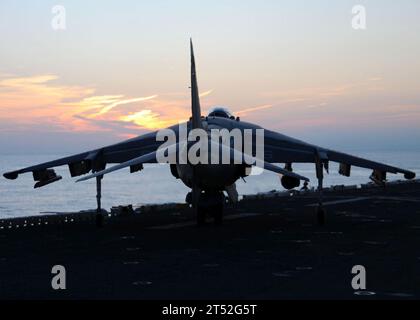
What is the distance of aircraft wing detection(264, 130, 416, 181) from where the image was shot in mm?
33375

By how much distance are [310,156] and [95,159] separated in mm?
11590

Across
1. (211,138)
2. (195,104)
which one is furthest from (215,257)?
(195,104)

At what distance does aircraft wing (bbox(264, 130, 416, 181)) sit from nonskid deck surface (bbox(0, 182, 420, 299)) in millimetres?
2876

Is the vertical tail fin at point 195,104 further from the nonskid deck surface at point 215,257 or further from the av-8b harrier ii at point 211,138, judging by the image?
the nonskid deck surface at point 215,257

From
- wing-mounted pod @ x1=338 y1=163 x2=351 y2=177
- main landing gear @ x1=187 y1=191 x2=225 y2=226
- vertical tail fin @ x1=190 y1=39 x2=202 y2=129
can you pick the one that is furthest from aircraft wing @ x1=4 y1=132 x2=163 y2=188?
wing-mounted pod @ x1=338 y1=163 x2=351 y2=177

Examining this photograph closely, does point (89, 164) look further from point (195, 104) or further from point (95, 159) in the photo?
point (195, 104)

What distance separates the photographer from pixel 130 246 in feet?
79.1

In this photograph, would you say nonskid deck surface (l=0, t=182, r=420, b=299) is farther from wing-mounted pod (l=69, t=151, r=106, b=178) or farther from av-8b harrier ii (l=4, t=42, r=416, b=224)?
wing-mounted pod (l=69, t=151, r=106, b=178)

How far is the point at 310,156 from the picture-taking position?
3362 centimetres

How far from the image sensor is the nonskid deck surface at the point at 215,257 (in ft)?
50.3

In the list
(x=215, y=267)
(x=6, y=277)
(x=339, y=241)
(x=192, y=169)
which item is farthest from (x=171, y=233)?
(x=6, y=277)
